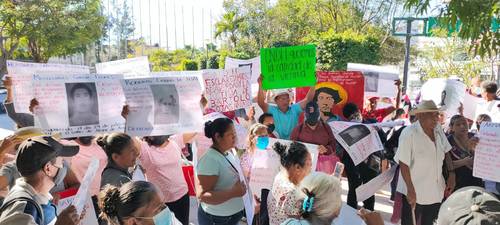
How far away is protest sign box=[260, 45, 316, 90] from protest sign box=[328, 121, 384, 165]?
0.91 meters

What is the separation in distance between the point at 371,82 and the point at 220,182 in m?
4.86

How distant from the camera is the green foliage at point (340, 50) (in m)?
21.4

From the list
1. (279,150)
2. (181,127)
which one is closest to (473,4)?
(279,150)

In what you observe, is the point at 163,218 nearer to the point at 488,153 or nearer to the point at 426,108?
the point at 426,108

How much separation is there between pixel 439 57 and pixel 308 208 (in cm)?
1427

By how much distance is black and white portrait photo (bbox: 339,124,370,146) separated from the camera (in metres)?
4.71

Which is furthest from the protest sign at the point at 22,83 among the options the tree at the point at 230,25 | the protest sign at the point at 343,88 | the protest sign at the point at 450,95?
the tree at the point at 230,25

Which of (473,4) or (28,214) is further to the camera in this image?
(473,4)

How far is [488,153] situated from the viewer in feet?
12.4

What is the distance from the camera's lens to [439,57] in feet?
48.9

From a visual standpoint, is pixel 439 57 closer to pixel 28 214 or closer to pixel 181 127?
pixel 181 127

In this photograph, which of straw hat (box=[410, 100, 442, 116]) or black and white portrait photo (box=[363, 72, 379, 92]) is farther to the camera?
black and white portrait photo (box=[363, 72, 379, 92])

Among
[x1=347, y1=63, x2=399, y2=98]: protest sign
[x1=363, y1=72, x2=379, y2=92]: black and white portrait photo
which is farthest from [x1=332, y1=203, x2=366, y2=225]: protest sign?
[x1=363, y1=72, x2=379, y2=92]: black and white portrait photo

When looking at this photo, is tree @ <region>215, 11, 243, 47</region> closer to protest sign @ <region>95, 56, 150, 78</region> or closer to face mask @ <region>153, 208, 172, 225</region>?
protest sign @ <region>95, 56, 150, 78</region>
